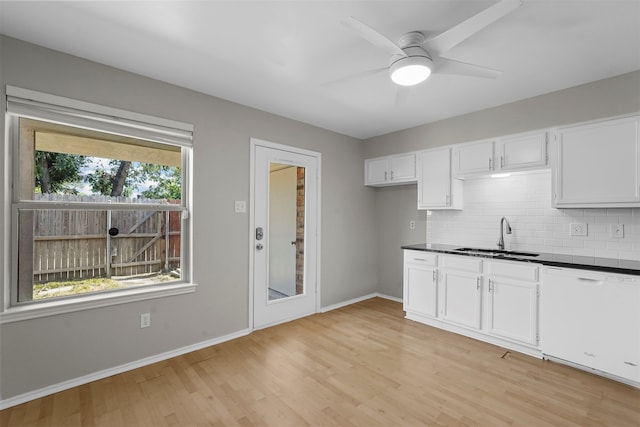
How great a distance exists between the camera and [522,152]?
307 centimetres

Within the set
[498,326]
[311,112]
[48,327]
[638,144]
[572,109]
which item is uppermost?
[311,112]

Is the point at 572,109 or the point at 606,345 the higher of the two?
the point at 572,109

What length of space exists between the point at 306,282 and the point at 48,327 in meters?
2.48

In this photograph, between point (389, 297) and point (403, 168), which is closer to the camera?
point (403, 168)

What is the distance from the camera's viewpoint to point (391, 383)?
2.30 metres

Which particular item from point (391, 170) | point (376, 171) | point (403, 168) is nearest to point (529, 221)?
point (403, 168)

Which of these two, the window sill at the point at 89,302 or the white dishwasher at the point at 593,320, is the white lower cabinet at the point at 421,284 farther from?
the window sill at the point at 89,302

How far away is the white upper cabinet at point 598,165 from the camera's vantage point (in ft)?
8.10

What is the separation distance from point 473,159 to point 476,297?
155cm

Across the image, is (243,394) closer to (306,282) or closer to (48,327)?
(48,327)

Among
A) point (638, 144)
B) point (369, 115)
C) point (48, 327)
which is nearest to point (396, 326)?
point (369, 115)

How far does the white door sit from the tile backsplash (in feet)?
5.61

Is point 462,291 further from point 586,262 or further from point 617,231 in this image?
point 617,231

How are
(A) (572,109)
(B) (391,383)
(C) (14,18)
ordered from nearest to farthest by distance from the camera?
(C) (14,18), (B) (391,383), (A) (572,109)
